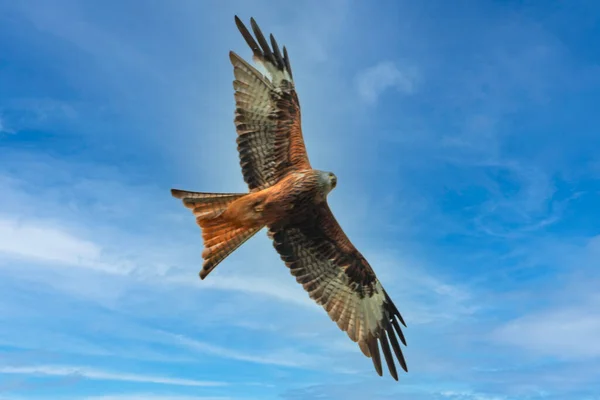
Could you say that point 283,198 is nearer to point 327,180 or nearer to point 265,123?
point 327,180

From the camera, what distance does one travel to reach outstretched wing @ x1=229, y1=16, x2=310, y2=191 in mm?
8758

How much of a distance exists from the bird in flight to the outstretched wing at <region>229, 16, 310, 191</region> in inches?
0.6

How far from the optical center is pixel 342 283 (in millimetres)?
9383

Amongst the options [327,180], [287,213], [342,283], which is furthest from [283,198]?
[342,283]

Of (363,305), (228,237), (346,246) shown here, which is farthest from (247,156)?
(363,305)

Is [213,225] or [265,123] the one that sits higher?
[265,123]

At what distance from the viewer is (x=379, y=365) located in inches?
356

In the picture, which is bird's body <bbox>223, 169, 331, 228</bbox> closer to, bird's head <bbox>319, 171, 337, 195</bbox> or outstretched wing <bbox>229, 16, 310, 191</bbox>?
bird's head <bbox>319, 171, 337, 195</bbox>

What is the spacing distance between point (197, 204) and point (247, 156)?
117 centimetres

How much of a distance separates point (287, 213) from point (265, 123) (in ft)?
5.25

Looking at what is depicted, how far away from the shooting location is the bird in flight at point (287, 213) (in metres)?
8.26

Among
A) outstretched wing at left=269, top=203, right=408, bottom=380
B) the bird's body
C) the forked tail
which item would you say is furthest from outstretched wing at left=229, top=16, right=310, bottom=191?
outstretched wing at left=269, top=203, right=408, bottom=380

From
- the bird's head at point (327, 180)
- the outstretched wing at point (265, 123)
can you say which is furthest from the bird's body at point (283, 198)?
the outstretched wing at point (265, 123)

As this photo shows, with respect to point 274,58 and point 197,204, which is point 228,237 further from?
point 274,58
